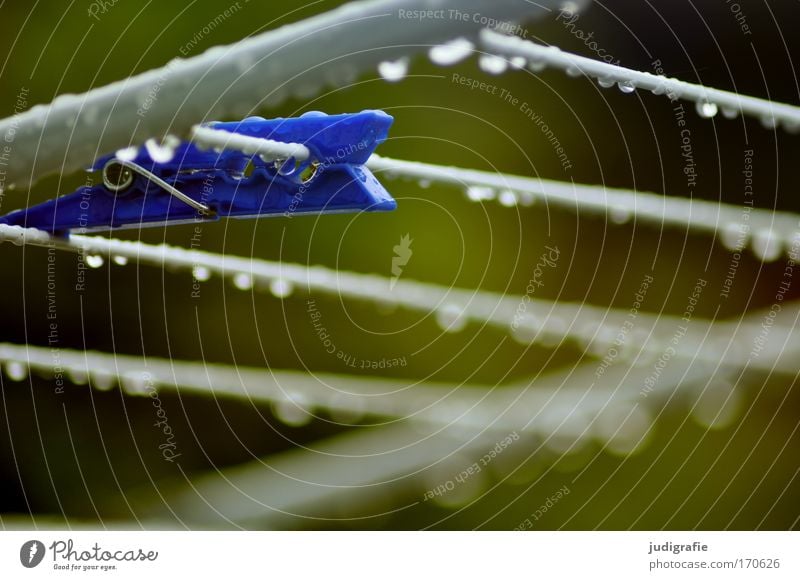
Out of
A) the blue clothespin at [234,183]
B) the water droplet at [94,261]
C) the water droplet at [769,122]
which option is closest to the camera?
the blue clothespin at [234,183]

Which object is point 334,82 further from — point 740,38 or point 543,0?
point 740,38

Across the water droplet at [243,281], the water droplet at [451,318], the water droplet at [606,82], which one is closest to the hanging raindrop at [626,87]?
the water droplet at [606,82]

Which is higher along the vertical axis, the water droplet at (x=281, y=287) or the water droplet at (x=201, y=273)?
the water droplet at (x=201, y=273)

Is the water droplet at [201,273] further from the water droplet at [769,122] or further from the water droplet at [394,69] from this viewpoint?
the water droplet at [769,122]

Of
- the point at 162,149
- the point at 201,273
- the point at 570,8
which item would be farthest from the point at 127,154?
the point at 570,8

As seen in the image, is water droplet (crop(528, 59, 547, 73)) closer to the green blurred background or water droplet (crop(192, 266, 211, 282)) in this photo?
the green blurred background

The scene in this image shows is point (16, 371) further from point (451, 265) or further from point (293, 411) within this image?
point (451, 265)
